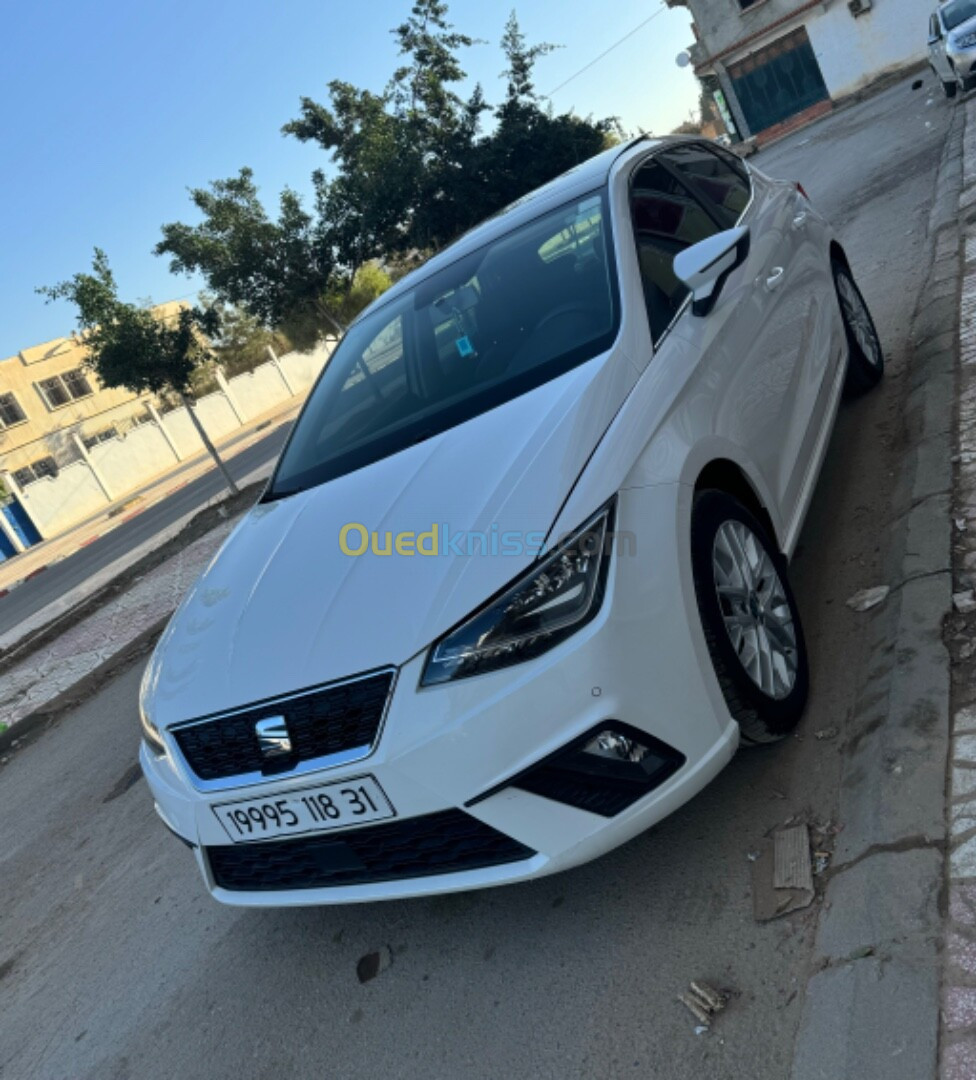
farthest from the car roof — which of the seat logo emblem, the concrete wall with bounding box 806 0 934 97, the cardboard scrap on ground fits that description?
the concrete wall with bounding box 806 0 934 97

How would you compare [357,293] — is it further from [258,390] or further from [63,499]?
[258,390]

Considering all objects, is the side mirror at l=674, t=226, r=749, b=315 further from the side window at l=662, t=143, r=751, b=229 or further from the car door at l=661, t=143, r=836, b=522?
the side window at l=662, t=143, r=751, b=229

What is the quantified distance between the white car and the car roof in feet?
0.50

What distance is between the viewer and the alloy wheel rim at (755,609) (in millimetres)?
2674

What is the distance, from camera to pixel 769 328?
3609mm

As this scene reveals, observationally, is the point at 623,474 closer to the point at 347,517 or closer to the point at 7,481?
the point at 347,517

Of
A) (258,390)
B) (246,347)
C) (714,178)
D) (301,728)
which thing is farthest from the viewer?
(246,347)

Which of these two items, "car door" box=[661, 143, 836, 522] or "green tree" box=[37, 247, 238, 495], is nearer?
"car door" box=[661, 143, 836, 522]

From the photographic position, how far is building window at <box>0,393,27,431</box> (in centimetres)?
4609

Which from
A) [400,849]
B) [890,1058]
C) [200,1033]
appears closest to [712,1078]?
[890,1058]

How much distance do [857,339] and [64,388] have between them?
163ft

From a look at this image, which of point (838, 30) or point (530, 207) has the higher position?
point (838, 30)

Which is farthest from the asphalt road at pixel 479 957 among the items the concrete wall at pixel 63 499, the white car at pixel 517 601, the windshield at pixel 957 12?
the concrete wall at pixel 63 499

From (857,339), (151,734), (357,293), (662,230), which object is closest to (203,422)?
(357,293)
